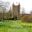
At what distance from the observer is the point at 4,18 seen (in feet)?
3.59

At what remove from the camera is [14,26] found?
1.06m

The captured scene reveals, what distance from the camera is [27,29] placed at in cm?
105

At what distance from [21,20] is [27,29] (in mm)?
130

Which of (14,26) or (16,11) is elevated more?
(16,11)

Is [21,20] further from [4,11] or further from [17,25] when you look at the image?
[4,11]

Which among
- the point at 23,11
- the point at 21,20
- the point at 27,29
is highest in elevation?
the point at 23,11

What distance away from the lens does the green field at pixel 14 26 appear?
105cm

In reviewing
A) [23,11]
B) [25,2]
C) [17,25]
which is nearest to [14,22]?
[17,25]

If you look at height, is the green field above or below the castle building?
below

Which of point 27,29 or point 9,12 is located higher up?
point 9,12

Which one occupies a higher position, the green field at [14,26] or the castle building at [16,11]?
the castle building at [16,11]

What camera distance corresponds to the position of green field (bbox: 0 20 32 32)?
3.45ft

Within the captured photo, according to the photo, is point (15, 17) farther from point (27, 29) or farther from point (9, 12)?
point (27, 29)

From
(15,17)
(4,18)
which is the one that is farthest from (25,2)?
(4,18)
